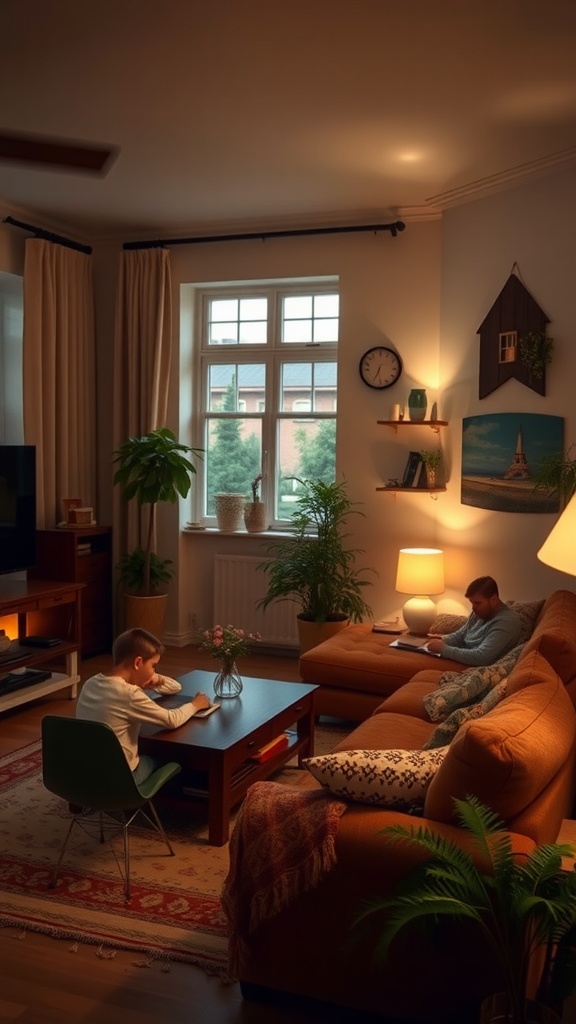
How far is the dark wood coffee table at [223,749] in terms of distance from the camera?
340 cm

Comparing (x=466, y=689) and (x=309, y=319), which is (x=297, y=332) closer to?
(x=309, y=319)

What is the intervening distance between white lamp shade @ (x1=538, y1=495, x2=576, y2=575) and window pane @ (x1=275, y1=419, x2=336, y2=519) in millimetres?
4625

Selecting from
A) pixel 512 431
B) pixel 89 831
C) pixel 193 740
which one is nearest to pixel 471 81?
pixel 512 431

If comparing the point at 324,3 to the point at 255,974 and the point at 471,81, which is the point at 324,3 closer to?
the point at 471,81

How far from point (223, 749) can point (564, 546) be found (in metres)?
1.87

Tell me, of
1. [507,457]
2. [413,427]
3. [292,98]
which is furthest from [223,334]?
[292,98]

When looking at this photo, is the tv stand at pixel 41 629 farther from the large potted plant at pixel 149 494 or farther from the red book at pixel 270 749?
the red book at pixel 270 749

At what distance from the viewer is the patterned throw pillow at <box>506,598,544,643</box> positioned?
4.35 metres

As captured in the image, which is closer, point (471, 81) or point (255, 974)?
point (255, 974)

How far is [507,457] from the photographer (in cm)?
534

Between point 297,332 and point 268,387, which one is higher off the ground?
point 297,332

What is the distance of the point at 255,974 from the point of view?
2.43m

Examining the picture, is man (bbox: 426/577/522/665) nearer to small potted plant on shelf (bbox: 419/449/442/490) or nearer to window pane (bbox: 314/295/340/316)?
small potted plant on shelf (bbox: 419/449/442/490)

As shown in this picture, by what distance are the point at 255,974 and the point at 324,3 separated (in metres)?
3.27
